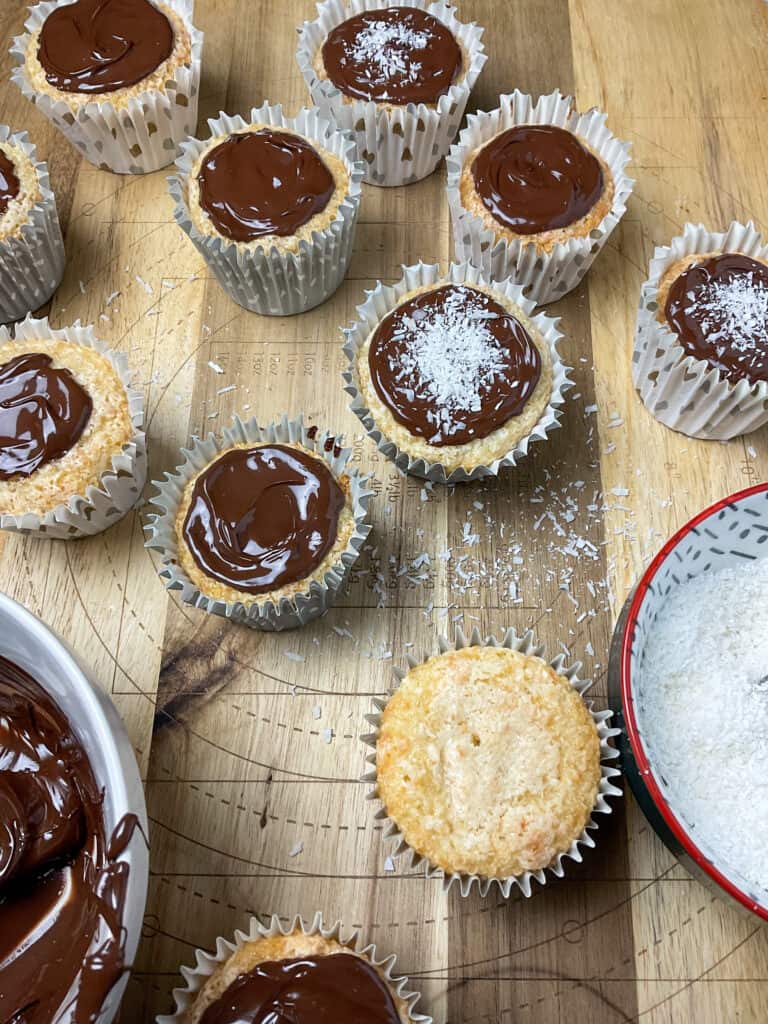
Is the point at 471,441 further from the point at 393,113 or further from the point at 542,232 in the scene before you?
the point at 393,113

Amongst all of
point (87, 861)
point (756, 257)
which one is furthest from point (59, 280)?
point (756, 257)

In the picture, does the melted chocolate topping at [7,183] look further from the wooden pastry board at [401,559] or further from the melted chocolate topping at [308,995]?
the melted chocolate topping at [308,995]

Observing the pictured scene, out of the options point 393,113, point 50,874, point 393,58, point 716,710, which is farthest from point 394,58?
point 50,874

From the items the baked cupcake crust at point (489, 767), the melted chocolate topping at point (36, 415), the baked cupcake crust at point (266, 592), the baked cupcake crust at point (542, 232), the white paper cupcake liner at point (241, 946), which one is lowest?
the white paper cupcake liner at point (241, 946)

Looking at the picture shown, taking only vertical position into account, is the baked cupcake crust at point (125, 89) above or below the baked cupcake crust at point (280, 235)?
above

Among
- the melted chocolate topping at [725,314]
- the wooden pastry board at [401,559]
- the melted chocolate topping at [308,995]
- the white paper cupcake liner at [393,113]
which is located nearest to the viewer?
the melted chocolate topping at [308,995]

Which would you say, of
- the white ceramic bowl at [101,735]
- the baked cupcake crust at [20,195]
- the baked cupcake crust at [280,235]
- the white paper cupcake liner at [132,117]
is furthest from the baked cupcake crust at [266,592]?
the white paper cupcake liner at [132,117]
